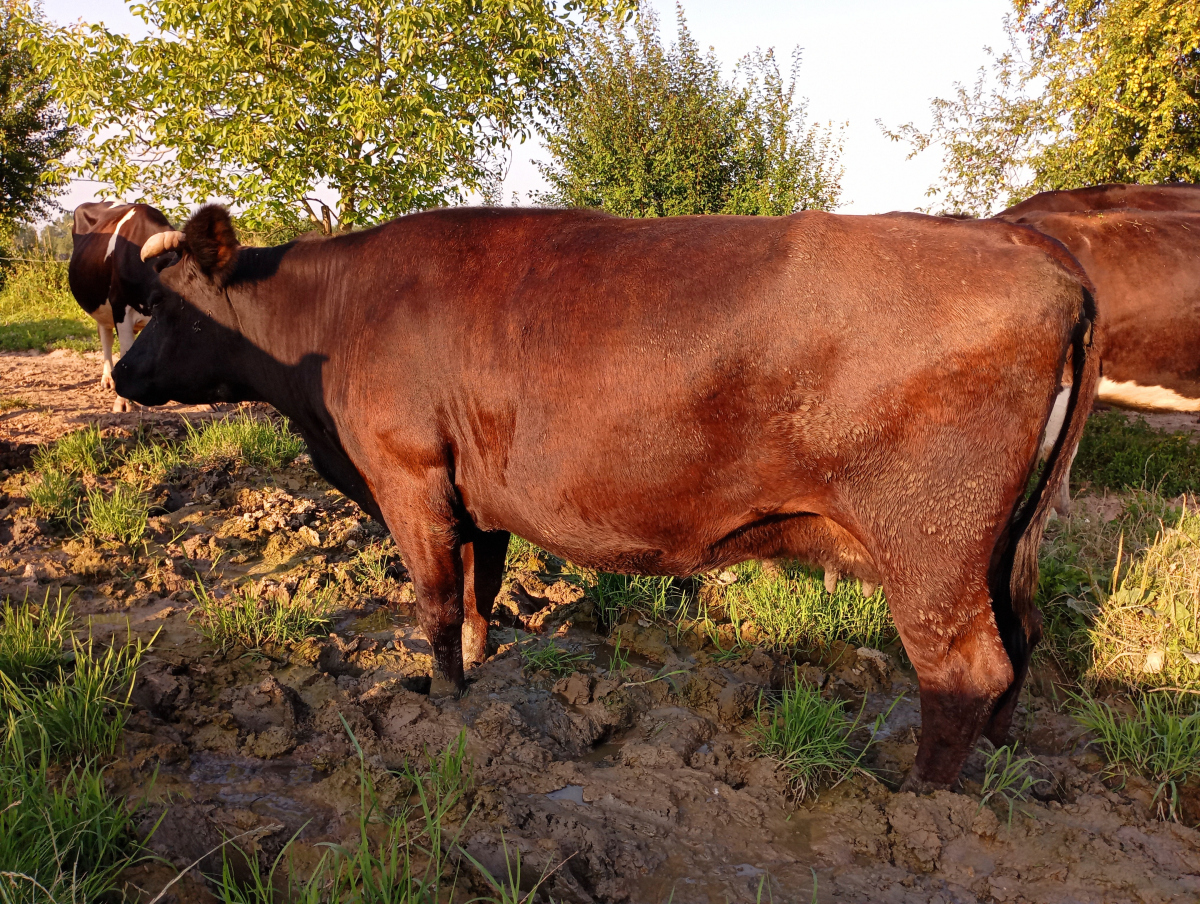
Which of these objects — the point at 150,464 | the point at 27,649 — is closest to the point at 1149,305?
the point at 27,649

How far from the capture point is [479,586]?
4.24 metres

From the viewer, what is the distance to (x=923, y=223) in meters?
3.01

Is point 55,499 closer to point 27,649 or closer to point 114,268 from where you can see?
point 27,649

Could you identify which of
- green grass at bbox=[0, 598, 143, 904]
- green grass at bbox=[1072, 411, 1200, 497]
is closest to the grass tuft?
green grass at bbox=[0, 598, 143, 904]

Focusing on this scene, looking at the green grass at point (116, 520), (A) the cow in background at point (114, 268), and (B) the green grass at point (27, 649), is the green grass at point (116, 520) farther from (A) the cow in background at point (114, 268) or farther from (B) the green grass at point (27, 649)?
(A) the cow in background at point (114, 268)

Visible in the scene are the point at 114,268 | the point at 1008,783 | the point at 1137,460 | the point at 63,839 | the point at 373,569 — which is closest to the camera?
the point at 63,839

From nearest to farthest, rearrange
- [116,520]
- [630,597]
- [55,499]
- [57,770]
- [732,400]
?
[57,770], [732,400], [630,597], [116,520], [55,499]

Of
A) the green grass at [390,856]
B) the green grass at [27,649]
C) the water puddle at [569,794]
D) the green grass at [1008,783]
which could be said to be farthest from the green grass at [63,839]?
the green grass at [1008,783]

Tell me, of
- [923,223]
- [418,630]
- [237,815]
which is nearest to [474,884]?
[237,815]

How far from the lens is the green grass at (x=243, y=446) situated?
6352mm

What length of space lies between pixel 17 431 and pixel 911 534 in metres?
7.38

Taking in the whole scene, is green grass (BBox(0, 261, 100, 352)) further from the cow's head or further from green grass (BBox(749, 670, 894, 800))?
green grass (BBox(749, 670, 894, 800))

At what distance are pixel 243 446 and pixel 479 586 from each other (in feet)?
10.3

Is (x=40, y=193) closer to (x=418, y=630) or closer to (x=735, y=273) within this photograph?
(x=418, y=630)
